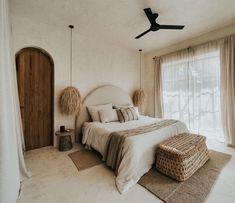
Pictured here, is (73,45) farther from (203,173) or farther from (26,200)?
(203,173)

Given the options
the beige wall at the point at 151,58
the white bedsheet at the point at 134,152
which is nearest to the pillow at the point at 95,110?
the white bedsheet at the point at 134,152

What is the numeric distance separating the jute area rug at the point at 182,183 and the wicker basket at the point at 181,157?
8cm

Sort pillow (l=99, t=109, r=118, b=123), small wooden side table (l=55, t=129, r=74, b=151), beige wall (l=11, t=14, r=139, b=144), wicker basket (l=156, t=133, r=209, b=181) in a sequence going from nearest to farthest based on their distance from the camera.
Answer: wicker basket (l=156, t=133, r=209, b=181) < beige wall (l=11, t=14, r=139, b=144) < small wooden side table (l=55, t=129, r=74, b=151) < pillow (l=99, t=109, r=118, b=123)

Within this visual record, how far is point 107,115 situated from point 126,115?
46cm

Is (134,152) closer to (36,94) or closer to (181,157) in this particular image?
(181,157)

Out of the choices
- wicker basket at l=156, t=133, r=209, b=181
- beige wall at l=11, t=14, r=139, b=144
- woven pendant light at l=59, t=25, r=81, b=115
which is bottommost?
wicker basket at l=156, t=133, r=209, b=181

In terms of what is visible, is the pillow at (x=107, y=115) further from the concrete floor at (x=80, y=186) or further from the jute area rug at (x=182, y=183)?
the concrete floor at (x=80, y=186)

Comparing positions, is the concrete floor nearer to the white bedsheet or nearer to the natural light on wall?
the white bedsheet

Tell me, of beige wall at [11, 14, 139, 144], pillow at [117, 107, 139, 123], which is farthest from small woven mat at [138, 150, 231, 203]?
beige wall at [11, 14, 139, 144]

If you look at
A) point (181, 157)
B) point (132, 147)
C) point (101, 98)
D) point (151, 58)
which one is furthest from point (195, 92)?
point (132, 147)

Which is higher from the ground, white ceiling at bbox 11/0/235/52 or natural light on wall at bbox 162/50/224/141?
white ceiling at bbox 11/0/235/52

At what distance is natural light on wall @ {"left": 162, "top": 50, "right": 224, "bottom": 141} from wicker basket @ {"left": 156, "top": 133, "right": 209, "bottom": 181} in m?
1.38

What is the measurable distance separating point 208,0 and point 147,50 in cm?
244

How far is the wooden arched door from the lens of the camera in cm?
274
